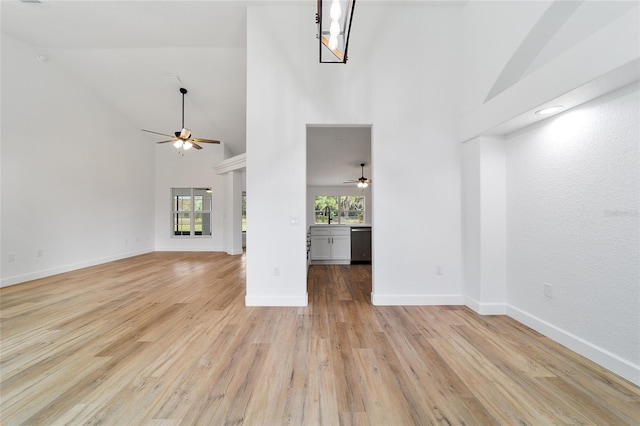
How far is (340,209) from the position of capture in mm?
9734

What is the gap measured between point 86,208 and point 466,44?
7.87m

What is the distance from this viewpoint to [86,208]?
17.9 ft

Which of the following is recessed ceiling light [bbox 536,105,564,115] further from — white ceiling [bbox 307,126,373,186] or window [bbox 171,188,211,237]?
A: window [bbox 171,188,211,237]

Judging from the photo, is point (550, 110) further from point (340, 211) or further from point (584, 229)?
point (340, 211)

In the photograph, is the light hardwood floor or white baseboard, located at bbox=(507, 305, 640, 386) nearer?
the light hardwood floor

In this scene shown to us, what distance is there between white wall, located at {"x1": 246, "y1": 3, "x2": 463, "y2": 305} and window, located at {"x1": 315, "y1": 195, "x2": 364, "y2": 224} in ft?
21.3

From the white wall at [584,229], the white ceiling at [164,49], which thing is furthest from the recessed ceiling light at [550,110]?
the white ceiling at [164,49]

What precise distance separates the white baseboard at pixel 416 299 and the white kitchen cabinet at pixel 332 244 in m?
2.63

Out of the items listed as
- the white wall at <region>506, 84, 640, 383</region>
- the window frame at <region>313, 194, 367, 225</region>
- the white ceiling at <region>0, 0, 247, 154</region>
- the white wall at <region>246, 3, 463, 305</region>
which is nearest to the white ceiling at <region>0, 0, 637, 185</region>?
the white ceiling at <region>0, 0, 247, 154</region>

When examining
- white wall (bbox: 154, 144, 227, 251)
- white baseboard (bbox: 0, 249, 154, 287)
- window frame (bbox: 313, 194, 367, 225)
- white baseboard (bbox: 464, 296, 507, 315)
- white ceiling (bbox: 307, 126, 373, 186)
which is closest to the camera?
white baseboard (bbox: 464, 296, 507, 315)

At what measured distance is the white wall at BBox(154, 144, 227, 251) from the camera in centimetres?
777

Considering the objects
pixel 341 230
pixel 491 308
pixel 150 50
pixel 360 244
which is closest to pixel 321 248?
pixel 341 230

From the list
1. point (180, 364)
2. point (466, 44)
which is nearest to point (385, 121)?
point (466, 44)

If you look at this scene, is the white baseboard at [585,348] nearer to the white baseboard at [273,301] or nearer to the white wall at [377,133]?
the white wall at [377,133]
